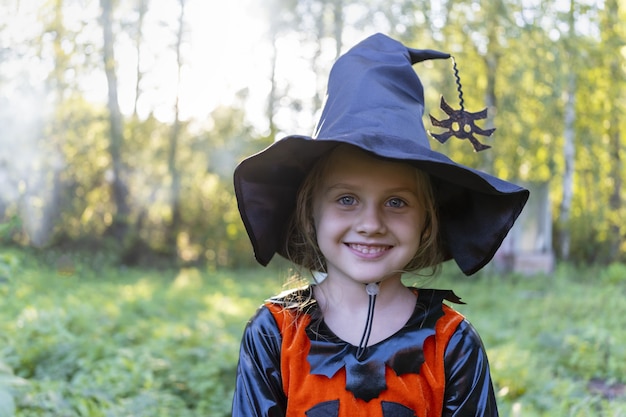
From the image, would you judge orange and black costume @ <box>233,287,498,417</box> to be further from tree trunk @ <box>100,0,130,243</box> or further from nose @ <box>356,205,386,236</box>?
tree trunk @ <box>100,0,130,243</box>

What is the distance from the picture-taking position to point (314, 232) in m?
1.89

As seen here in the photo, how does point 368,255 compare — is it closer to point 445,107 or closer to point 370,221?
point 370,221

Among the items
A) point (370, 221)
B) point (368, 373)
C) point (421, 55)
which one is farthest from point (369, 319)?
point (421, 55)

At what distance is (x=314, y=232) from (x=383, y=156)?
453 mm

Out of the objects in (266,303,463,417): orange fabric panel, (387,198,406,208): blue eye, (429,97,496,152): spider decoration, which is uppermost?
(429,97,496,152): spider decoration

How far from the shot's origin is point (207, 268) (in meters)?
14.3

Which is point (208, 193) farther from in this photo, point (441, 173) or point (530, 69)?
point (441, 173)

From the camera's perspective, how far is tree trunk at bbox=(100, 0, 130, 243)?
12.8 meters

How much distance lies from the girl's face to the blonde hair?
0.04 meters

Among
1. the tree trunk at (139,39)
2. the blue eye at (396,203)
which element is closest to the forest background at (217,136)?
the tree trunk at (139,39)

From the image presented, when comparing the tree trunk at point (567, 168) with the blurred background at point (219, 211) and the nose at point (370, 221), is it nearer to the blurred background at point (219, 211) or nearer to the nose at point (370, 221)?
the blurred background at point (219, 211)

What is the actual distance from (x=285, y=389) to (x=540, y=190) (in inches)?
523

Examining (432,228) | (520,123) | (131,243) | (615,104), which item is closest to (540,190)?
(615,104)

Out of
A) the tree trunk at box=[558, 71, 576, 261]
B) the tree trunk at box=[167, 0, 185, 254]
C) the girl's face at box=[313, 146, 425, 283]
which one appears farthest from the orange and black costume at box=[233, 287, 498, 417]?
the tree trunk at box=[167, 0, 185, 254]
